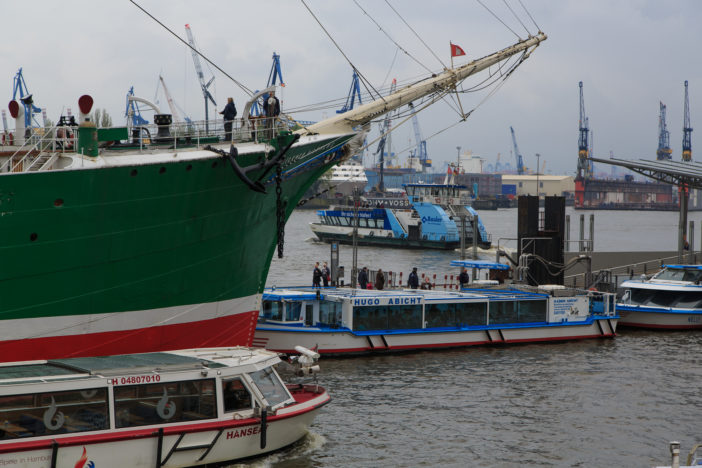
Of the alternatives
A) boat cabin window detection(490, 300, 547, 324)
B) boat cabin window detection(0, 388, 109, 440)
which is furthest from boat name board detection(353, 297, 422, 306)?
boat cabin window detection(0, 388, 109, 440)

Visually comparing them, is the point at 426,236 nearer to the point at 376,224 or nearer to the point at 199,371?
the point at 376,224

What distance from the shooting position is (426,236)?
234 feet

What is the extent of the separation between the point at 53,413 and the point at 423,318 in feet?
49.6

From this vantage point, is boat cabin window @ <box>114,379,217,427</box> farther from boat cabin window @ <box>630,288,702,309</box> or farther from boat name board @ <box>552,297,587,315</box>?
boat cabin window @ <box>630,288,702,309</box>

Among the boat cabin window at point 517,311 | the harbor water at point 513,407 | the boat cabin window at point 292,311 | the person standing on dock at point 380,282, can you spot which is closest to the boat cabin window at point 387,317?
the harbor water at point 513,407

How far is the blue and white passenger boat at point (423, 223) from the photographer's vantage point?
70.6 metres

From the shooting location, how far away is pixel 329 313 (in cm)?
2481

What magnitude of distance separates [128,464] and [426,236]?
196ft

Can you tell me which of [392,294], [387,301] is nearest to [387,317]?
[387,301]

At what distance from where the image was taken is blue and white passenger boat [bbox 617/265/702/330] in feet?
99.7

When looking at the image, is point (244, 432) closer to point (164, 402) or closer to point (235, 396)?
point (235, 396)

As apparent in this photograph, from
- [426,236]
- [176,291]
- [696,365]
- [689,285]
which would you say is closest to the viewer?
[176,291]

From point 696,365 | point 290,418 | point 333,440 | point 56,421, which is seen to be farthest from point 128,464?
point 696,365

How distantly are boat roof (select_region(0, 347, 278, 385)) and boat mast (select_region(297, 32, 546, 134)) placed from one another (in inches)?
342
